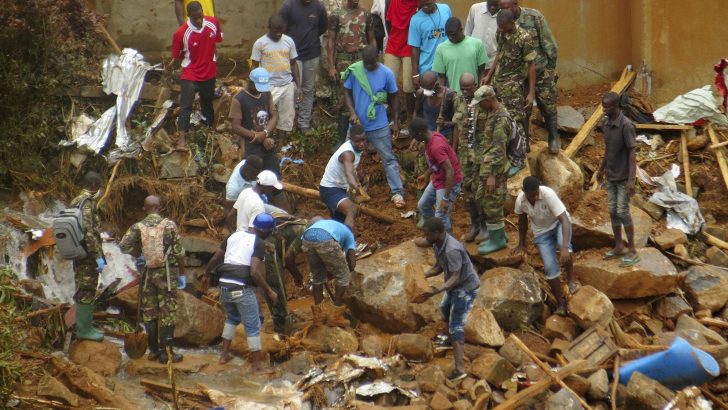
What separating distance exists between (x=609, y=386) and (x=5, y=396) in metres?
6.28

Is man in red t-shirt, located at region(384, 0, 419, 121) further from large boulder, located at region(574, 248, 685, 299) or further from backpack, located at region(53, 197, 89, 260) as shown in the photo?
backpack, located at region(53, 197, 89, 260)

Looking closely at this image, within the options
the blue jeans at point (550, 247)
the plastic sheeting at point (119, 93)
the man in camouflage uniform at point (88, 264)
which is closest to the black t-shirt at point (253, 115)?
the plastic sheeting at point (119, 93)

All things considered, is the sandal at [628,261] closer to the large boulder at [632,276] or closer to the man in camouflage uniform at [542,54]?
the large boulder at [632,276]

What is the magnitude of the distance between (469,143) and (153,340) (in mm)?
4328

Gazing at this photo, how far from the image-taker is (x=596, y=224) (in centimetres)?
1395

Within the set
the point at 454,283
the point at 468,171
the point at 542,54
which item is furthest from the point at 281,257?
the point at 542,54

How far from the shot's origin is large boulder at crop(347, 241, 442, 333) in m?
13.1

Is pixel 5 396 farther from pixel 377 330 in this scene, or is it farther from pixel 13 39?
pixel 13 39

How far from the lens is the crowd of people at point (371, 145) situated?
12.0 m

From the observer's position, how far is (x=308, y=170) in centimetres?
1602

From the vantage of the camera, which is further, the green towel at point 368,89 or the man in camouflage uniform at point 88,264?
the green towel at point 368,89

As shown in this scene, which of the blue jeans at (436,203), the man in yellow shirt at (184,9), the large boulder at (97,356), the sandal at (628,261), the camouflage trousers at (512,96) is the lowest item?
the sandal at (628,261)

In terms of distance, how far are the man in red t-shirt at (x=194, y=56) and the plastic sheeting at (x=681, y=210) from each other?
6.31 metres

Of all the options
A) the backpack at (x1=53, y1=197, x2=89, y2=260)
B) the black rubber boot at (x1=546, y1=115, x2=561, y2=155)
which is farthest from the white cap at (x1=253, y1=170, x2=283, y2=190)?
the black rubber boot at (x1=546, y1=115, x2=561, y2=155)
